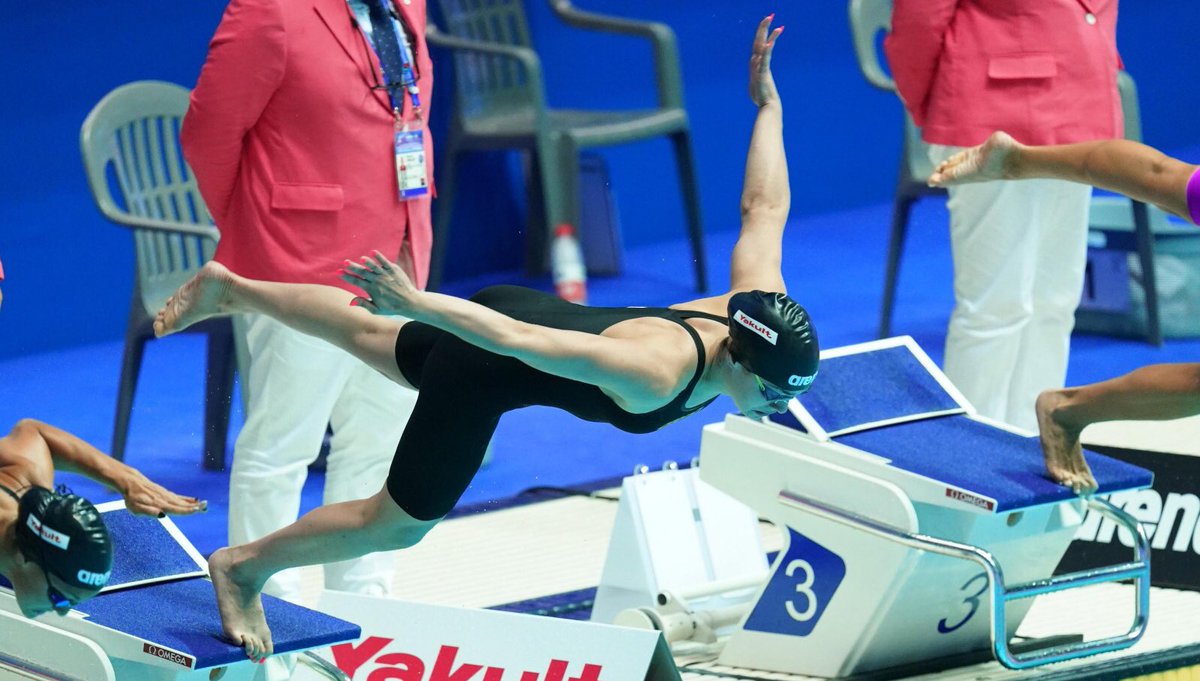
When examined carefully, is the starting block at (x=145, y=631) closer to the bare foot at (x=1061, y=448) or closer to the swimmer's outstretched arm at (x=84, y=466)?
the swimmer's outstretched arm at (x=84, y=466)

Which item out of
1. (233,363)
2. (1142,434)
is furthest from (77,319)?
Result: (1142,434)

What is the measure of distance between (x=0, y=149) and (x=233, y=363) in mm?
2264

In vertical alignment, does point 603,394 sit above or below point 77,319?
above

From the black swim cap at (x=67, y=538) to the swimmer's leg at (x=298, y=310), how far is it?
2.88 feet

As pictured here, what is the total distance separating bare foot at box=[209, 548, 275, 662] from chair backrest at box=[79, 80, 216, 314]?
2244 mm

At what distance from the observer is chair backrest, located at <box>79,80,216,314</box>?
6145mm

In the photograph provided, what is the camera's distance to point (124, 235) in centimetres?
841

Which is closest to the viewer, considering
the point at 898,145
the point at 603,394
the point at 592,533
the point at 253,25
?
the point at 603,394

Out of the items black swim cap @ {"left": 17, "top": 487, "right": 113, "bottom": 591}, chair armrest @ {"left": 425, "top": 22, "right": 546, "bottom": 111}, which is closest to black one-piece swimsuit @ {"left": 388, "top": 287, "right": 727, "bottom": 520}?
black swim cap @ {"left": 17, "top": 487, "right": 113, "bottom": 591}

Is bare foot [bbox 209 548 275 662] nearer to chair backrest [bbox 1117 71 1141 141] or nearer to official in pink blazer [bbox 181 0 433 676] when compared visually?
official in pink blazer [bbox 181 0 433 676]

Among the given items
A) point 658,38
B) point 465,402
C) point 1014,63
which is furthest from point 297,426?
point 658,38

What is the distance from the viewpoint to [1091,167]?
176 inches

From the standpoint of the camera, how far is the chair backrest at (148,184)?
242 inches

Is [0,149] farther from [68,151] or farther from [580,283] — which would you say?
[580,283]
